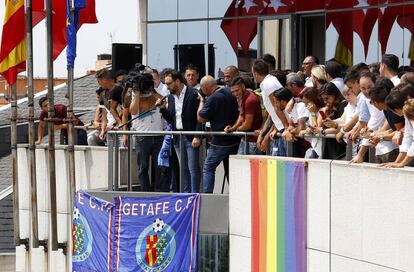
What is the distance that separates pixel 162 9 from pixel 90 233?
9764 millimetres

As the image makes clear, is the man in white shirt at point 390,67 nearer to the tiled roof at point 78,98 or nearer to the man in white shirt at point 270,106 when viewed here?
the man in white shirt at point 270,106

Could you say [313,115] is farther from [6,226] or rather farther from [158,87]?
[6,226]

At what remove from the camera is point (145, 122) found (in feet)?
67.7

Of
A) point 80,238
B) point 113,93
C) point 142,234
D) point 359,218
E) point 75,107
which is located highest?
point 113,93

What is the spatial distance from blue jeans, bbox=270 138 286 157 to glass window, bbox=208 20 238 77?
9.97 meters

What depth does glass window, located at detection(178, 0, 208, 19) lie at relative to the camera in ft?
95.3

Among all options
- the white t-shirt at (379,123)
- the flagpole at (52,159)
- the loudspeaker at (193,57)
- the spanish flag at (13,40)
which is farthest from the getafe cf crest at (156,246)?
the loudspeaker at (193,57)

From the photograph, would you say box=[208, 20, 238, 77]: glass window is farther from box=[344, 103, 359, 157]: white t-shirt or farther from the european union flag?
box=[344, 103, 359, 157]: white t-shirt

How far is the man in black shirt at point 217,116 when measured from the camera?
1864cm

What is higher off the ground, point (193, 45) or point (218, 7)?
Answer: point (218, 7)

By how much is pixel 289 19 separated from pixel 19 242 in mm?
6420

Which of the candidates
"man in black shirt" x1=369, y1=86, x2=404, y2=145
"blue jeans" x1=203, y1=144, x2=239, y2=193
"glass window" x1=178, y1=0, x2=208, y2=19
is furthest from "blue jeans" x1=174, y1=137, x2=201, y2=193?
"glass window" x1=178, y1=0, x2=208, y2=19

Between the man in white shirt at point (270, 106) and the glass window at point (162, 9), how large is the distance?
12.2 meters

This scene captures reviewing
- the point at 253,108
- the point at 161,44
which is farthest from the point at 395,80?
the point at 161,44
